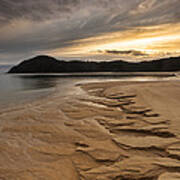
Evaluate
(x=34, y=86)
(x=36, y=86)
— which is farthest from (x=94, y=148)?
(x=34, y=86)

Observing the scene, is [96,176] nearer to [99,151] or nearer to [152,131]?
[99,151]

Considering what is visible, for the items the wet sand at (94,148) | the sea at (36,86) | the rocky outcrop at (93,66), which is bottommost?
the wet sand at (94,148)

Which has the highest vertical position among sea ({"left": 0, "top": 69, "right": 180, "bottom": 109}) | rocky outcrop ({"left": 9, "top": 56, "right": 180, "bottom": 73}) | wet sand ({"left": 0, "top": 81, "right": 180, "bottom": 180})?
rocky outcrop ({"left": 9, "top": 56, "right": 180, "bottom": 73})

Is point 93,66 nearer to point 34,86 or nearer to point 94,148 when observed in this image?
point 34,86

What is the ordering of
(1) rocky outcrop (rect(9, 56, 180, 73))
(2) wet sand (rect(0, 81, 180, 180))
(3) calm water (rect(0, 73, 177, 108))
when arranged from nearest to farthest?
1. (2) wet sand (rect(0, 81, 180, 180))
2. (3) calm water (rect(0, 73, 177, 108))
3. (1) rocky outcrop (rect(9, 56, 180, 73))

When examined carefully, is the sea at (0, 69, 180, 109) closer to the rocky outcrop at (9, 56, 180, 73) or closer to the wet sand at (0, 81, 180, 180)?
the wet sand at (0, 81, 180, 180)

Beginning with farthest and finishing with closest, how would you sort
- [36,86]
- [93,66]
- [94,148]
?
[93,66]
[36,86]
[94,148]

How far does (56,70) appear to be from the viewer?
114312mm

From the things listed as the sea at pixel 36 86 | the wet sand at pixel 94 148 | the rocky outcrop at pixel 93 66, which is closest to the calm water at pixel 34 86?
the sea at pixel 36 86

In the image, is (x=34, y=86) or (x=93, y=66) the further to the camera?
(x=93, y=66)

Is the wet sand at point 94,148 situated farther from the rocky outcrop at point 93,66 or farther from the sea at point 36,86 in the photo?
the rocky outcrop at point 93,66

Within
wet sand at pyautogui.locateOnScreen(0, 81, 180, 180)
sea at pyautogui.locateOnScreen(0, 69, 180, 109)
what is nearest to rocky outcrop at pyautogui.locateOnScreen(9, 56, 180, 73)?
sea at pyautogui.locateOnScreen(0, 69, 180, 109)

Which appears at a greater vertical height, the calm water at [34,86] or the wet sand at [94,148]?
the calm water at [34,86]

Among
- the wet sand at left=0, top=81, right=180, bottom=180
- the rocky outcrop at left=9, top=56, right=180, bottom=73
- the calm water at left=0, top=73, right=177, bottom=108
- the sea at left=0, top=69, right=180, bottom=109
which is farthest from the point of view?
the rocky outcrop at left=9, top=56, right=180, bottom=73
